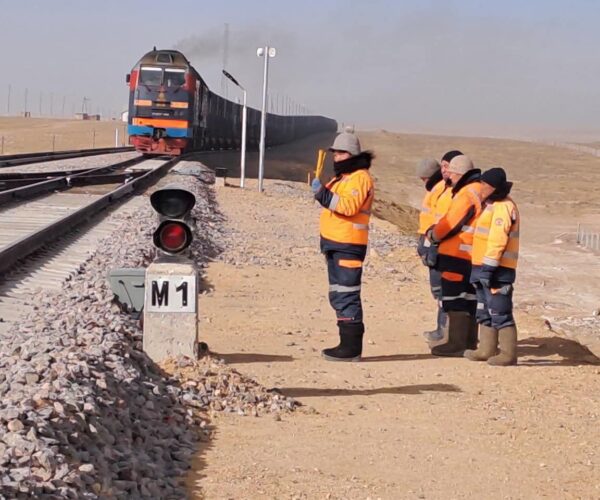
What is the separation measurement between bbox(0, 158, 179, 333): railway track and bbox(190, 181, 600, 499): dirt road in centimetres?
183

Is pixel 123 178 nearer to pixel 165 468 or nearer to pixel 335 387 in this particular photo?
pixel 335 387

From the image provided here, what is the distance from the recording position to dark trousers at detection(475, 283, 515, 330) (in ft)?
31.2

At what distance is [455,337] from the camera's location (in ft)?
33.0

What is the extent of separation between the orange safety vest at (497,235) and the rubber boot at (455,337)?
690mm

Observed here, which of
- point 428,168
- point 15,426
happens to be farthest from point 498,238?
point 15,426

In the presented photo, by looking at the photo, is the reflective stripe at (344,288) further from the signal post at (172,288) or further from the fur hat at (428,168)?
the fur hat at (428,168)

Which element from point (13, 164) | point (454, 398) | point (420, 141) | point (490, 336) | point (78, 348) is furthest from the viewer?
point (420, 141)

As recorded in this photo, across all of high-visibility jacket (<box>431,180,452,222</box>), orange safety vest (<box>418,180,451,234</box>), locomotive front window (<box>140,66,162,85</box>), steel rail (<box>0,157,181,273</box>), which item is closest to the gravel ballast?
steel rail (<box>0,157,181,273</box>)

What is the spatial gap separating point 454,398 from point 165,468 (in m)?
3.02

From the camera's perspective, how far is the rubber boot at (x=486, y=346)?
31.9 feet

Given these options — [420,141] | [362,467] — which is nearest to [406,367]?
[362,467]

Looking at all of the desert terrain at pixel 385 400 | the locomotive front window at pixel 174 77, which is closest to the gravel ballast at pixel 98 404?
the desert terrain at pixel 385 400

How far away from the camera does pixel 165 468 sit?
5.77 m

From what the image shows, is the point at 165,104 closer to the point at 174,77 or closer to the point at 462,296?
the point at 174,77
